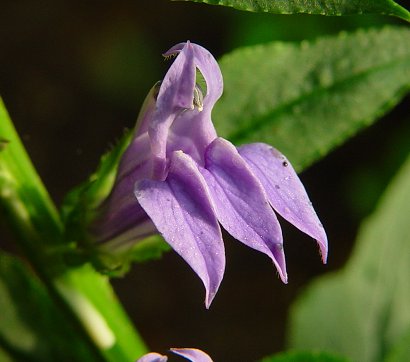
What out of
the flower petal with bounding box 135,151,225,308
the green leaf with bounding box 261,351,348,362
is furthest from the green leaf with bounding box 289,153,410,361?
the flower petal with bounding box 135,151,225,308

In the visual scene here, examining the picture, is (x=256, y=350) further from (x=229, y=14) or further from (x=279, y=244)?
(x=279, y=244)

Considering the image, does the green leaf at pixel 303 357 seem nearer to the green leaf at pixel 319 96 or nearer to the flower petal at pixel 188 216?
the green leaf at pixel 319 96

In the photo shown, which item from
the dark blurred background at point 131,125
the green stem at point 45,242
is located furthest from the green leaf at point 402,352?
the dark blurred background at point 131,125

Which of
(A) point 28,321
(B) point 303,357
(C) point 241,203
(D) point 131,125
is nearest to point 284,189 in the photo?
(C) point 241,203

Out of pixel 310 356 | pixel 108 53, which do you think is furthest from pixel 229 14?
pixel 310 356

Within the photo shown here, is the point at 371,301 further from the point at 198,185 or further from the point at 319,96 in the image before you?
the point at 198,185

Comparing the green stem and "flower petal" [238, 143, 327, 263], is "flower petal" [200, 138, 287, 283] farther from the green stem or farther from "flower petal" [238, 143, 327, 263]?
the green stem

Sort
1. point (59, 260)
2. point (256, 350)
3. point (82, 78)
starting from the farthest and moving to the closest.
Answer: point (82, 78), point (256, 350), point (59, 260)
